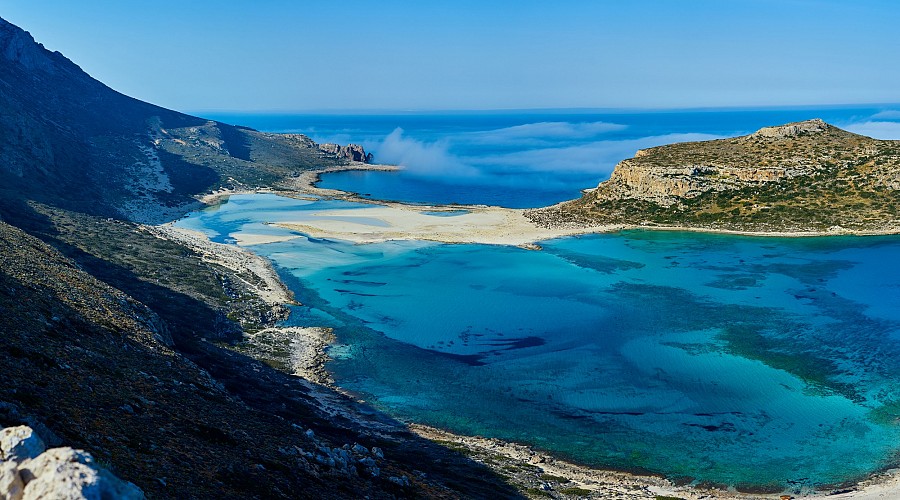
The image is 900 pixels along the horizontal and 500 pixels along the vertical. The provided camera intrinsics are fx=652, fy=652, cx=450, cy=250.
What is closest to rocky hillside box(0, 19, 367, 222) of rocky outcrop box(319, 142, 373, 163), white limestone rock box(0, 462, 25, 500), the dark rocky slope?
rocky outcrop box(319, 142, 373, 163)

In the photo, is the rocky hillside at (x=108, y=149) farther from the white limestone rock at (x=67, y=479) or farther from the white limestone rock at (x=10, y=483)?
the white limestone rock at (x=67, y=479)

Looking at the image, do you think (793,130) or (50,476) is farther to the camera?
(793,130)

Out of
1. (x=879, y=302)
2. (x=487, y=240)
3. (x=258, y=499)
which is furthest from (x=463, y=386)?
(x=487, y=240)

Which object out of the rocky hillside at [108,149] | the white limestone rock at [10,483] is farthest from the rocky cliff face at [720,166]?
the white limestone rock at [10,483]

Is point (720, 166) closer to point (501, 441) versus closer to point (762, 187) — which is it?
point (762, 187)

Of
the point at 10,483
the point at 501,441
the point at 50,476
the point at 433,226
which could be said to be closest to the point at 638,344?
the point at 501,441

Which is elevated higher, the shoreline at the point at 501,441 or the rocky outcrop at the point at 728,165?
the rocky outcrop at the point at 728,165
